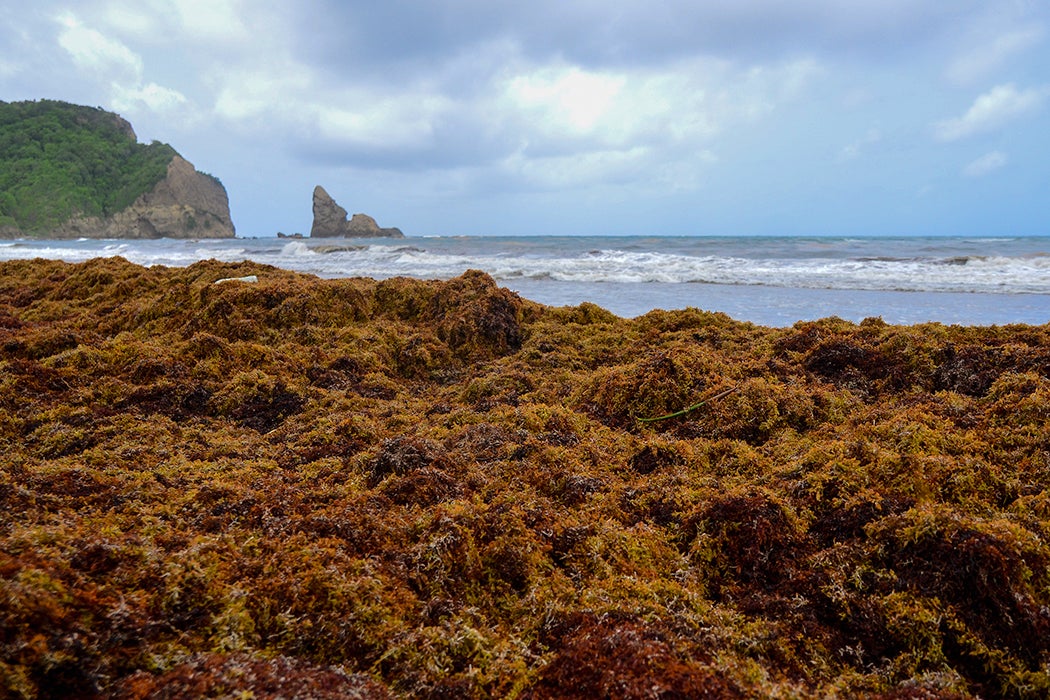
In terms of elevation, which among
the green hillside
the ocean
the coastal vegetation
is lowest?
the coastal vegetation

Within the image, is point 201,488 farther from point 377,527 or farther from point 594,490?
point 594,490

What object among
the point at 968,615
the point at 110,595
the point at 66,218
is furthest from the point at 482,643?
the point at 66,218

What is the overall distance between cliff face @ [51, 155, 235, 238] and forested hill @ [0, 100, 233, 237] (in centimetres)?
21

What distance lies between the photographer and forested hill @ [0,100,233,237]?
7025 cm

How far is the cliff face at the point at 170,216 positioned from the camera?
75.3 metres

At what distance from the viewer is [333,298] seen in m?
6.36

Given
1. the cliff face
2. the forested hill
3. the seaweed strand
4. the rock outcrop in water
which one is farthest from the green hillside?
the seaweed strand

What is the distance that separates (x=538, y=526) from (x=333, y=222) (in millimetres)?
86727

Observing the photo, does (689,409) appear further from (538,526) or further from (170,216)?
(170,216)

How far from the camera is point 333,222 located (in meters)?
81.7

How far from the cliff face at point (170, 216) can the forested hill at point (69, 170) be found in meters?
0.21

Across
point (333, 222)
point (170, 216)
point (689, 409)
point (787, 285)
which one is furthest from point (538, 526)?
point (170, 216)

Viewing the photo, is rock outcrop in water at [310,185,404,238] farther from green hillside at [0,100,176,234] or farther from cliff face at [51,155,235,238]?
green hillside at [0,100,176,234]

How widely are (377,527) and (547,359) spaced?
10.4 feet
